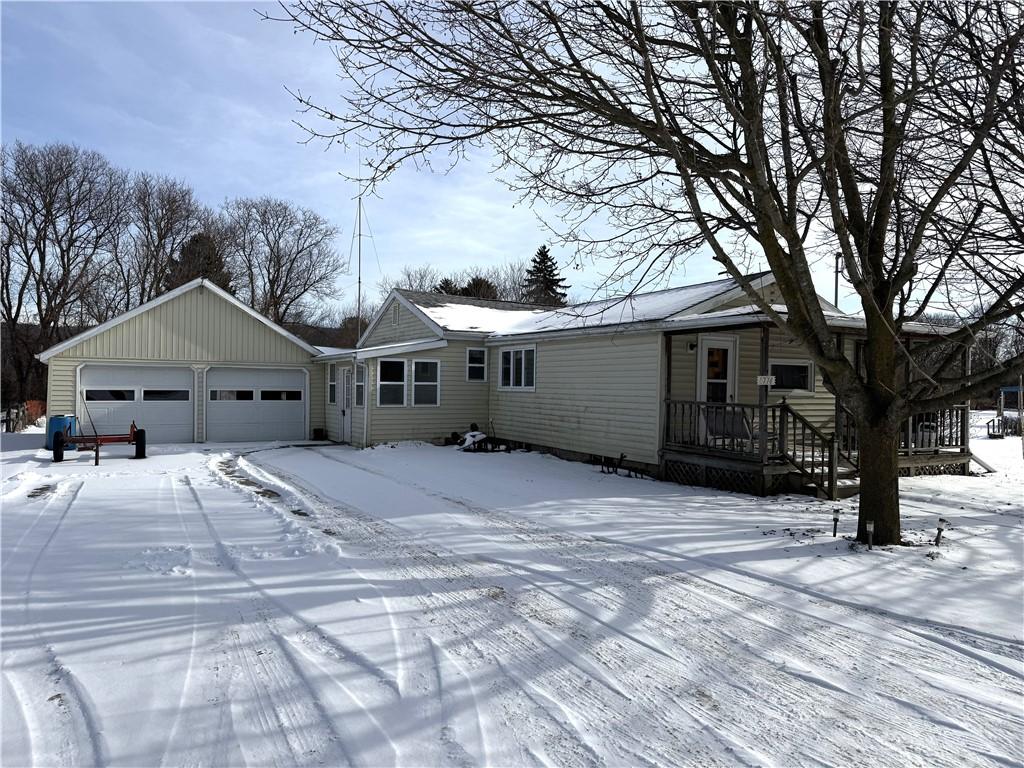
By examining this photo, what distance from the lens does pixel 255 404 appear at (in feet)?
62.3

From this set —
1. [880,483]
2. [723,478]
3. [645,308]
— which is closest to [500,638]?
[880,483]

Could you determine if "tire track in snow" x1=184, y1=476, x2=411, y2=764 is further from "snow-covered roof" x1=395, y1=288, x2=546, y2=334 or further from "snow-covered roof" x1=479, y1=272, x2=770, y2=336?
"snow-covered roof" x1=395, y1=288, x2=546, y2=334

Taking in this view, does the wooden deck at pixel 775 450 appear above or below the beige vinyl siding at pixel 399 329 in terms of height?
below

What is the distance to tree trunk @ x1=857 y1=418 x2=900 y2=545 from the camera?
269 inches

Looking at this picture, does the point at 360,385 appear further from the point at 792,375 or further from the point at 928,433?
the point at 928,433

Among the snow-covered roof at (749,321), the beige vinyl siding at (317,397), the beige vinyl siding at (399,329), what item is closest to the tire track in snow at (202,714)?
the snow-covered roof at (749,321)

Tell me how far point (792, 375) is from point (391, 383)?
936 cm

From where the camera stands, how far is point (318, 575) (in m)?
5.56

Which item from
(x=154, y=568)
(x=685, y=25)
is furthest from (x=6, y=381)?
(x=685, y=25)

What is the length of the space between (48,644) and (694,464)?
9527 mm

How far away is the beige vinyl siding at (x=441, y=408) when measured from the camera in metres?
Answer: 16.5

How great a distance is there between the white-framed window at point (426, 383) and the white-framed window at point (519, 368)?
1690 millimetres

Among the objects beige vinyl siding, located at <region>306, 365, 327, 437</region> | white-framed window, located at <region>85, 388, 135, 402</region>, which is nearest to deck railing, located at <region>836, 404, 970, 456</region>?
beige vinyl siding, located at <region>306, 365, 327, 437</region>

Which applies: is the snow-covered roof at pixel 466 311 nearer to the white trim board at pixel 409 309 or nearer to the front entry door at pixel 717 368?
the white trim board at pixel 409 309
